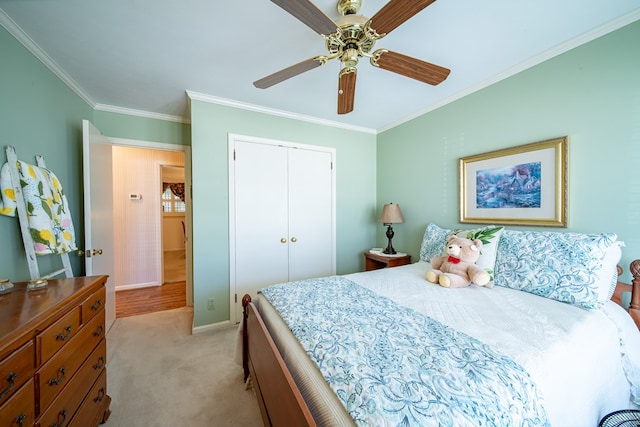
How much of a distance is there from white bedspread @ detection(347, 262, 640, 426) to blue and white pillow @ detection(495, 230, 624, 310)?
0.07 m

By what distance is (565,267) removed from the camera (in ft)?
4.59

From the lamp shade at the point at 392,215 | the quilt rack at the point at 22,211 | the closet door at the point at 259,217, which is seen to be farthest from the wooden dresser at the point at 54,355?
the lamp shade at the point at 392,215

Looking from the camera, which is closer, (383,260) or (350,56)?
(350,56)

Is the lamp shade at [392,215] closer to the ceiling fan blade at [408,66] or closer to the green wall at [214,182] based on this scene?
the green wall at [214,182]

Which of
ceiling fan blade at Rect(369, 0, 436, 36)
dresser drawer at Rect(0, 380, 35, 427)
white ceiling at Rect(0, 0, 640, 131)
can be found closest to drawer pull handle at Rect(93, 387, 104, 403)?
dresser drawer at Rect(0, 380, 35, 427)

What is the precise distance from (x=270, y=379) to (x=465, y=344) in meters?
0.87

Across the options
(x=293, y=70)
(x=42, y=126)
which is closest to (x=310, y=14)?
(x=293, y=70)

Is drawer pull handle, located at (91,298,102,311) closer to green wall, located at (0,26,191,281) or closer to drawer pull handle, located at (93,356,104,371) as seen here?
drawer pull handle, located at (93,356,104,371)

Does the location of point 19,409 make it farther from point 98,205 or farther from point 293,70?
point 98,205

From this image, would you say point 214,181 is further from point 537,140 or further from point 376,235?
point 537,140

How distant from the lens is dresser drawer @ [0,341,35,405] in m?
0.70

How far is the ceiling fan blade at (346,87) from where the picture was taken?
1439 mm

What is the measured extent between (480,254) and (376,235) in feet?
6.00

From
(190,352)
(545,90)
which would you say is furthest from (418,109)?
(190,352)
